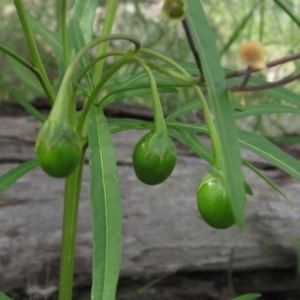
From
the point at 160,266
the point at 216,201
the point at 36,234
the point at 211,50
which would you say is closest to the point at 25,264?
the point at 36,234

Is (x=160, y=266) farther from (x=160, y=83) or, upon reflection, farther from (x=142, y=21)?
(x=142, y=21)

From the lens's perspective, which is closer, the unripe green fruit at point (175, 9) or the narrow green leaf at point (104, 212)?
the unripe green fruit at point (175, 9)

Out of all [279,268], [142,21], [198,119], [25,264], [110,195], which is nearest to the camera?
[110,195]

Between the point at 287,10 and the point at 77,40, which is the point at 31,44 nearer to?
the point at 77,40

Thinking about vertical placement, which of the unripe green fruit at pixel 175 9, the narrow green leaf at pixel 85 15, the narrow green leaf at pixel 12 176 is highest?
the narrow green leaf at pixel 85 15

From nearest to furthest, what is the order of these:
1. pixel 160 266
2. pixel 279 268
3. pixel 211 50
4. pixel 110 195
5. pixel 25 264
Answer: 1. pixel 211 50
2. pixel 110 195
3. pixel 25 264
4. pixel 160 266
5. pixel 279 268

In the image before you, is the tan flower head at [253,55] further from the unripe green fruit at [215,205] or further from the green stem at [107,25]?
the green stem at [107,25]

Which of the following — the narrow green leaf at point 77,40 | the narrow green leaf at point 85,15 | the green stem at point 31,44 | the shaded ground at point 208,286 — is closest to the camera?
Result: the green stem at point 31,44

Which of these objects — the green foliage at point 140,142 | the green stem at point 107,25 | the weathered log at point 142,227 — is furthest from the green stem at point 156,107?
the weathered log at point 142,227
